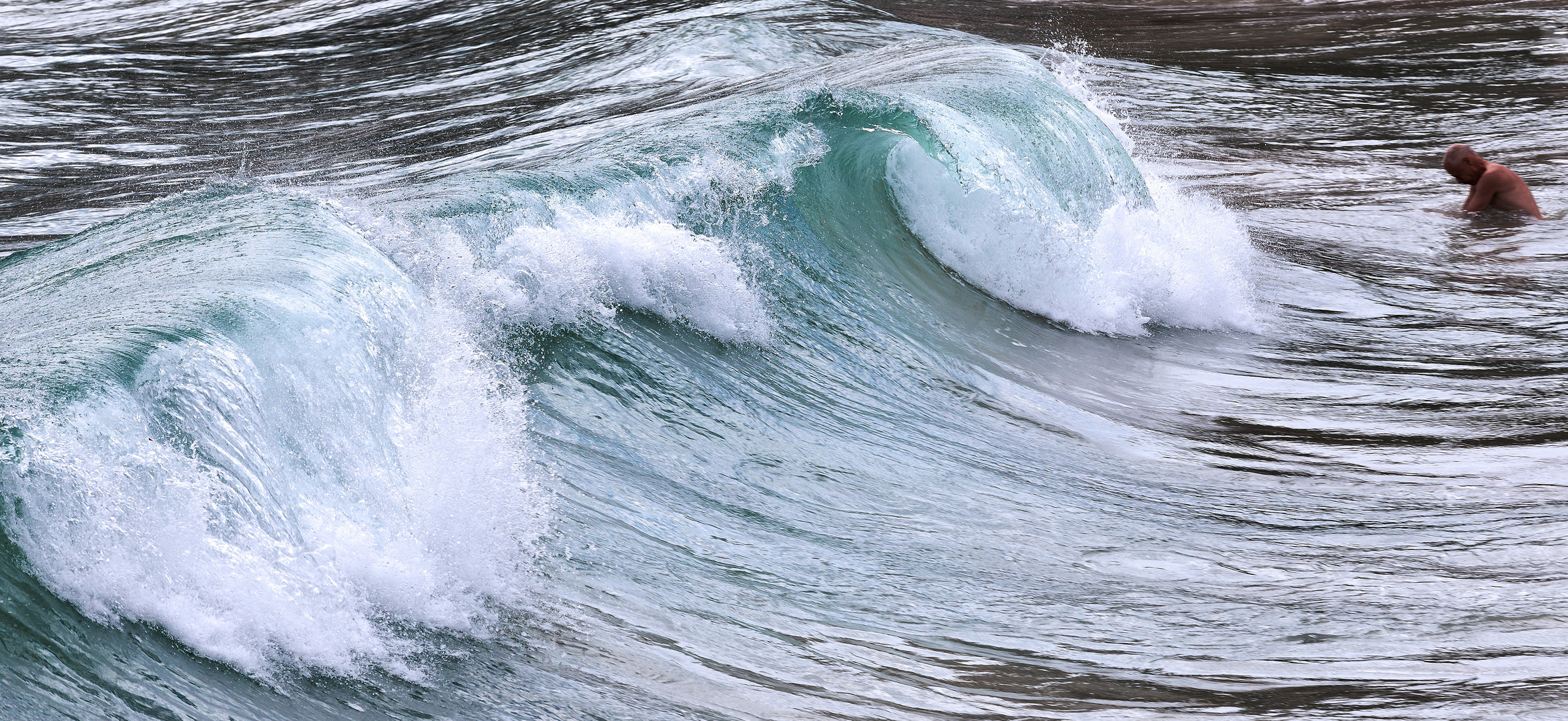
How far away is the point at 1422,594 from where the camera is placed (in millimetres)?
3555

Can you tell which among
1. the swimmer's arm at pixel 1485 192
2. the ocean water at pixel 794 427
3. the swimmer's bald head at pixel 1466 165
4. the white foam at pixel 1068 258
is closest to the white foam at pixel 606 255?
the ocean water at pixel 794 427

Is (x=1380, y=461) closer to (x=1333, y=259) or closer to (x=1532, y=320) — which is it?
(x=1532, y=320)

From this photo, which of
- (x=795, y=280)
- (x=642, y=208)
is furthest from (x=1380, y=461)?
(x=642, y=208)

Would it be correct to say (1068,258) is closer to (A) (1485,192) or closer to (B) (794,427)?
(B) (794,427)

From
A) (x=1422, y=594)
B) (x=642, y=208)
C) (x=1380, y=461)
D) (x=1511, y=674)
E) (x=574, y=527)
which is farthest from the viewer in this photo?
(x=642, y=208)

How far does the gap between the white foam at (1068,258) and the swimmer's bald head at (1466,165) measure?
7.27 feet

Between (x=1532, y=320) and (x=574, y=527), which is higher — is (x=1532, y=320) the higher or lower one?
the higher one

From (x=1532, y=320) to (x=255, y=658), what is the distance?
5679 mm

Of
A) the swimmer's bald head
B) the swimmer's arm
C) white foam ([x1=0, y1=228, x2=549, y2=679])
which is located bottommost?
white foam ([x1=0, y1=228, x2=549, y2=679])

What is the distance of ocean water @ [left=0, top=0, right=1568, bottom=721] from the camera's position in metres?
2.99

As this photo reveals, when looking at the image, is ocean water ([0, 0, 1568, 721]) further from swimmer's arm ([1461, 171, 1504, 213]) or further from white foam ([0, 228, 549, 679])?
swimmer's arm ([1461, 171, 1504, 213])

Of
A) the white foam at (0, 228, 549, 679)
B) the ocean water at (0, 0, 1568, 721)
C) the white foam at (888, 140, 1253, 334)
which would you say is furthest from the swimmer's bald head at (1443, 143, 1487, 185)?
the white foam at (0, 228, 549, 679)

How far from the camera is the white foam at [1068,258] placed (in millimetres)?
6242

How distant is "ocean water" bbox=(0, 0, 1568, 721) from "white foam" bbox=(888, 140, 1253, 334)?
22 mm
